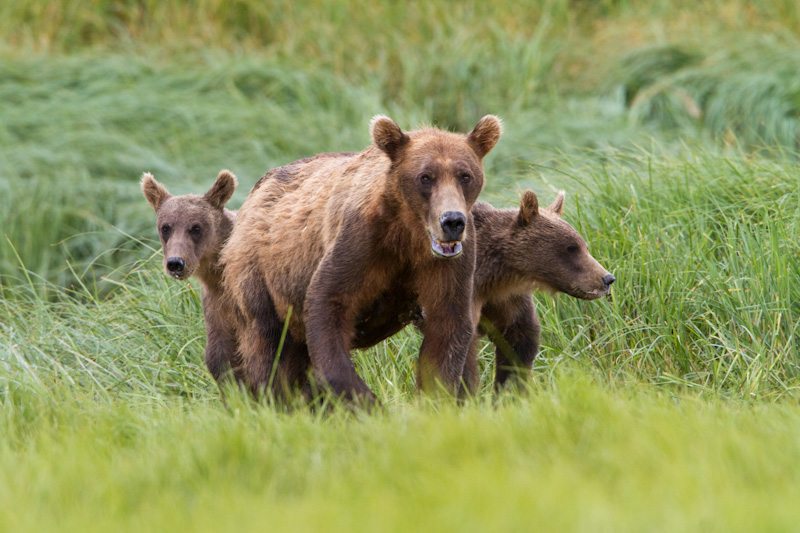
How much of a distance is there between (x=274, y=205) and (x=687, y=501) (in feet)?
10.6

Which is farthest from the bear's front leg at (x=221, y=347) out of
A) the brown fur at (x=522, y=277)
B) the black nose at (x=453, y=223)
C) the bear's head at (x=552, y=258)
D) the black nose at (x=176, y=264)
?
the black nose at (x=453, y=223)

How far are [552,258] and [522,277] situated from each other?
183mm

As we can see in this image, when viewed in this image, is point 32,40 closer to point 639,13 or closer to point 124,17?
point 124,17

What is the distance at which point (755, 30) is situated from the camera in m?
14.1

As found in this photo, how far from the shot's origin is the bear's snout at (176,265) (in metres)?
6.44

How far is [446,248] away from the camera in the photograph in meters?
4.91

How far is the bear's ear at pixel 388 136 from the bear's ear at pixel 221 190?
1.96 metres

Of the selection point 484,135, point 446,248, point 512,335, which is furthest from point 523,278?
point 446,248

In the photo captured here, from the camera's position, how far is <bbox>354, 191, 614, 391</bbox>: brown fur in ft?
19.6

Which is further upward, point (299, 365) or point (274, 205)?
point (274, 205)

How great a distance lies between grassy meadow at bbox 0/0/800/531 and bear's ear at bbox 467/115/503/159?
1191mm

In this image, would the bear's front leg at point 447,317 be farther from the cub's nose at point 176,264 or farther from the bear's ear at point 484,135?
the cub's nose at point 176,264

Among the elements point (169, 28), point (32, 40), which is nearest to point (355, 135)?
point (169, 28)

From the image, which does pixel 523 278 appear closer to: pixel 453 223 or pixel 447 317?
pixel 447 317
